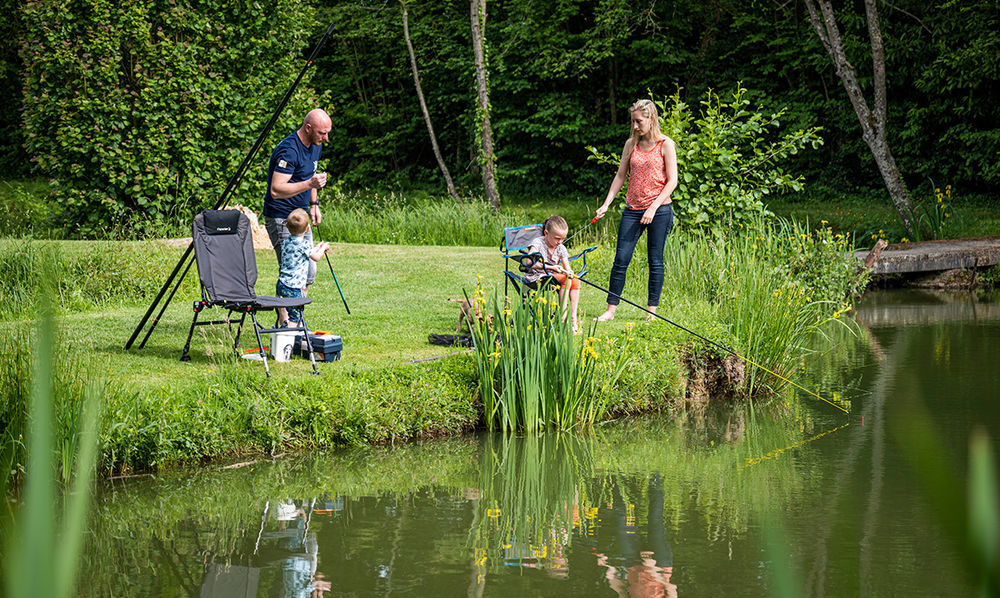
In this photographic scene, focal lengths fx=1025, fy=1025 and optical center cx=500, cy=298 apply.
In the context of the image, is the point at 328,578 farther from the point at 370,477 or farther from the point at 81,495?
the point at 81,495

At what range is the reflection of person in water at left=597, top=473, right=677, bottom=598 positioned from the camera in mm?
3778

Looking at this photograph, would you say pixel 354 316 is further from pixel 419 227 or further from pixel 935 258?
pixel 935 258

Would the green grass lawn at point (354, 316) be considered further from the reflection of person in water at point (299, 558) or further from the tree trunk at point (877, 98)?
the tree trunk at point (877, 98)

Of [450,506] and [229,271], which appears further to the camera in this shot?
[229,271]

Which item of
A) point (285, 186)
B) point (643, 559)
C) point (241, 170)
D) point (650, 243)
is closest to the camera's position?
point (643, 559)

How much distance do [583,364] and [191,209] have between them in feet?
26.5

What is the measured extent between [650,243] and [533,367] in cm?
228

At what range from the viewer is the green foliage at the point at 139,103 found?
471 inches

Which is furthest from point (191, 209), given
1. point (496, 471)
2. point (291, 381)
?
point (496, 471)

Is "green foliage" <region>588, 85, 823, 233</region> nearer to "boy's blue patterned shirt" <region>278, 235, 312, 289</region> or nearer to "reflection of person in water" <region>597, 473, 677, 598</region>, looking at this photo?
"boy's blue patterned shirt" <region>278, 235, 312, 289</region>

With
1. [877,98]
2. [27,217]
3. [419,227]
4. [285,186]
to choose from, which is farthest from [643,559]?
[877,98]

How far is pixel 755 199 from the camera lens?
11.6 m

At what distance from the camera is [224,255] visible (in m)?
6.77

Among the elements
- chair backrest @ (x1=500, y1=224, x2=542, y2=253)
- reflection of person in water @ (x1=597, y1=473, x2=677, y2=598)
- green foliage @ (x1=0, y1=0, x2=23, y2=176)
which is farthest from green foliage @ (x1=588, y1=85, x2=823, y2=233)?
green foliage @ (x1=0, y1=0, x2=23, y2=176)
